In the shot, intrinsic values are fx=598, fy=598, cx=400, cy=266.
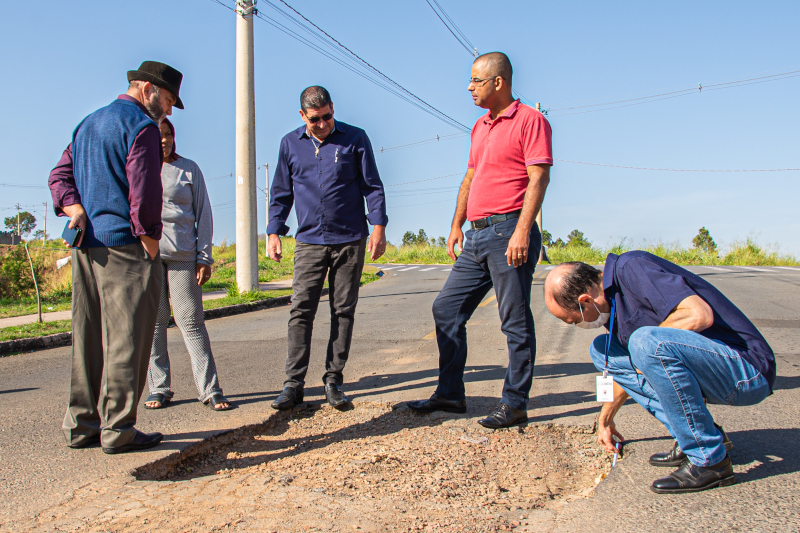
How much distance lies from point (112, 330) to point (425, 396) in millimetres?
2082

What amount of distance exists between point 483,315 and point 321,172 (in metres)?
4.88

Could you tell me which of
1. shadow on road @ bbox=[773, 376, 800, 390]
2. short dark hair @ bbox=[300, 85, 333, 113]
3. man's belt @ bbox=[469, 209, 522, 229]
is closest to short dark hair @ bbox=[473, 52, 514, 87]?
man's belt @ bbox=[469, 209, 522, 229]

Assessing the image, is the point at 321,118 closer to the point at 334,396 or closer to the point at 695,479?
the point at 334,396

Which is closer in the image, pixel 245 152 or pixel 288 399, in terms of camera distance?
pixel 288 399

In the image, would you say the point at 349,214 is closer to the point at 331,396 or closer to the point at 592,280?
the point at 331,396

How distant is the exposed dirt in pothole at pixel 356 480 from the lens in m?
2.22

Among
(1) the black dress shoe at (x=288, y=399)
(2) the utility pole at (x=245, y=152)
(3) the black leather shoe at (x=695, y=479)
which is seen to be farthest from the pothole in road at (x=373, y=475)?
(2) the utility pole at (x=245, y=152)

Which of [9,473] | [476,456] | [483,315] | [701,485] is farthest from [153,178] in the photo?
[483,315]

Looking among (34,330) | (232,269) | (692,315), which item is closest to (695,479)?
(692,315)

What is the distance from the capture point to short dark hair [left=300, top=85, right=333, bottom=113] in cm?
388

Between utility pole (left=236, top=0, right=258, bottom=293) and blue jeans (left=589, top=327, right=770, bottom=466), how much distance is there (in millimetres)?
9186

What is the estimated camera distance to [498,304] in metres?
Answer: 3.38

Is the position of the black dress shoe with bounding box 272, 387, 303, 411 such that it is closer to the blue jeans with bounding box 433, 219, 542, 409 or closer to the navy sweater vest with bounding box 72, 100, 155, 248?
the blue jeans with bounding box 433, 219, 542, 409

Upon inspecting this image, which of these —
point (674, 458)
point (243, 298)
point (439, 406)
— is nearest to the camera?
point (674, 458)
